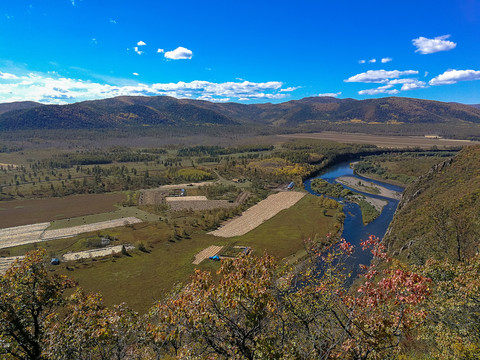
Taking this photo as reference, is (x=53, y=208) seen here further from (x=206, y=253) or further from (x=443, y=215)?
(x=443, y=215)

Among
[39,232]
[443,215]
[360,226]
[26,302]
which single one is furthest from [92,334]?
[39,232]

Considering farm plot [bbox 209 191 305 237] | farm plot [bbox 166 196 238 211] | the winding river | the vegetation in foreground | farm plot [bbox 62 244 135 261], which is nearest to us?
the vegetation in foreground

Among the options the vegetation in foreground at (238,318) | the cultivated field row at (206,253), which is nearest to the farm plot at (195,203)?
the cultivated field row at (206,253)

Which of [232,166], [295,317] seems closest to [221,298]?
[295,317]

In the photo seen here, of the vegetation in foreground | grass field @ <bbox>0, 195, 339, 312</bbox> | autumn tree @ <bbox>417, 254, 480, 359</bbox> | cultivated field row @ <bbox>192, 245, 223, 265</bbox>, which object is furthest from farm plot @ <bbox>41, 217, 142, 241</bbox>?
autumn tree @ <bbox>417, 254, 480, 359</bbox>

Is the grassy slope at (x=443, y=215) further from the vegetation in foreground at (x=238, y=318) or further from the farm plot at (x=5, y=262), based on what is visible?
the farm plot at (x=5, y=262)

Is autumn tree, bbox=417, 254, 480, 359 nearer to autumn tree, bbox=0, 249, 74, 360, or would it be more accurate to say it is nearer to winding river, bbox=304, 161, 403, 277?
autumn tree, bbox=0, 249, 74, 360

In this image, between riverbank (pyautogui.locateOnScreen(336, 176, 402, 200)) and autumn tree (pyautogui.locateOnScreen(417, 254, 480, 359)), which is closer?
autumn tree (pyautogui.locateOnScreen(417, 254, 480, 359))
